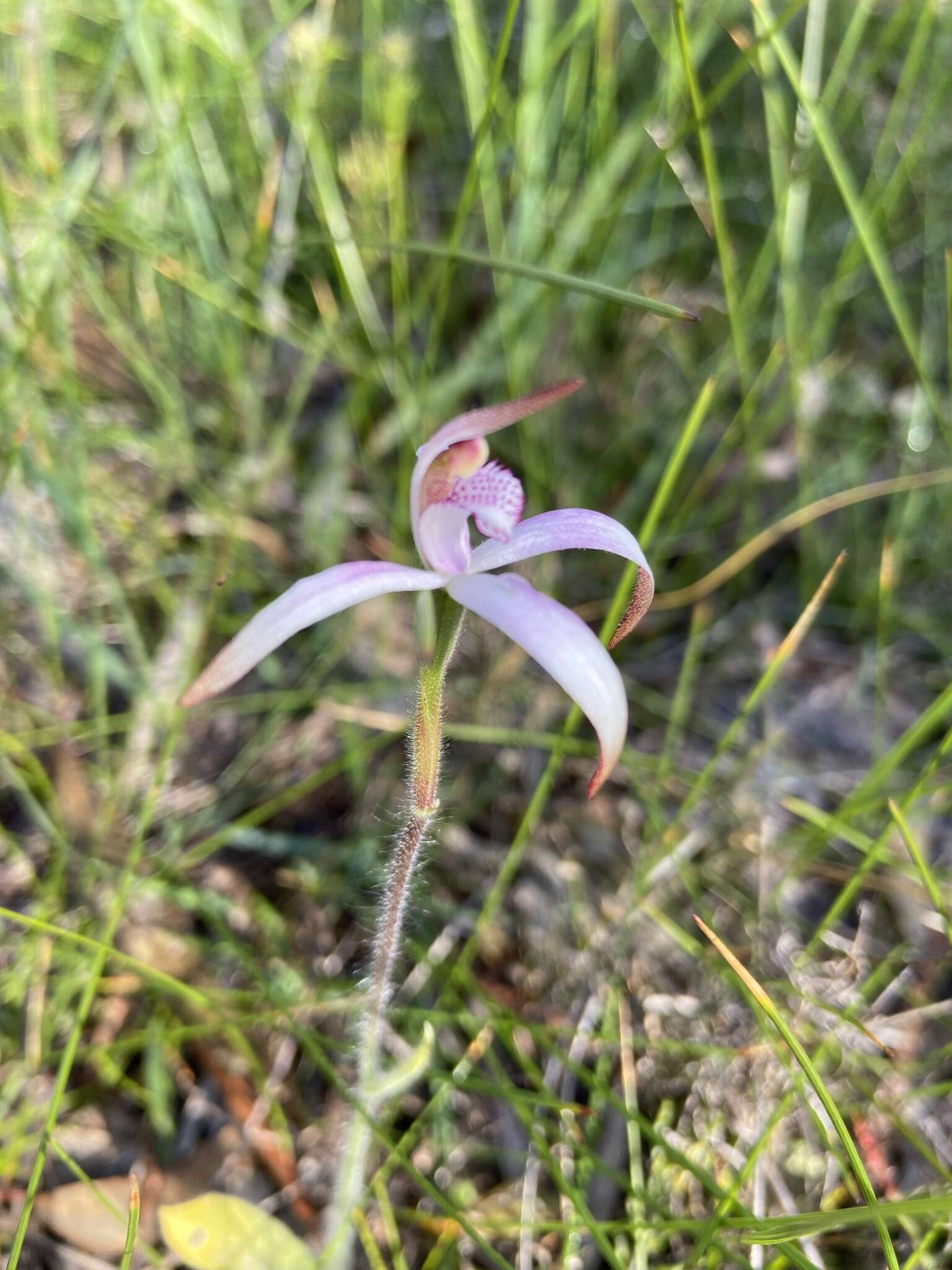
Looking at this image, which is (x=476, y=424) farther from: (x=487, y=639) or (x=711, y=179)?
(x=487, y=639)

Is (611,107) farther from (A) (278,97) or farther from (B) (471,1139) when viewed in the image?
(B) (471,1139)

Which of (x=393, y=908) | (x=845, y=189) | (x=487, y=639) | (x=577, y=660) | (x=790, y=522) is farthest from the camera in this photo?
(x=487, y=639)

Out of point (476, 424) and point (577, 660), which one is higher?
point (476, 424)

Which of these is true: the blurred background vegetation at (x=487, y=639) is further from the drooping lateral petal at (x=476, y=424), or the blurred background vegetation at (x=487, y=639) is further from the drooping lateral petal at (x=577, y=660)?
the drooping lateral petal at (x=577, y=660)

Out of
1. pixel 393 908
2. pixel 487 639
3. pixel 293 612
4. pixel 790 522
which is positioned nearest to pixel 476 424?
pixel 293 612

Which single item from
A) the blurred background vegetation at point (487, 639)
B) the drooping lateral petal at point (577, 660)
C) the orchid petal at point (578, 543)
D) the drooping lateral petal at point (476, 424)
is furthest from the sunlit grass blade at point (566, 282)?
the drooping lateral petal at point (577, 660)

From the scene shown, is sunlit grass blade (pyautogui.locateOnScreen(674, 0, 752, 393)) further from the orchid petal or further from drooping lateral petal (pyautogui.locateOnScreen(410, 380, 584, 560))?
the orchid petal
